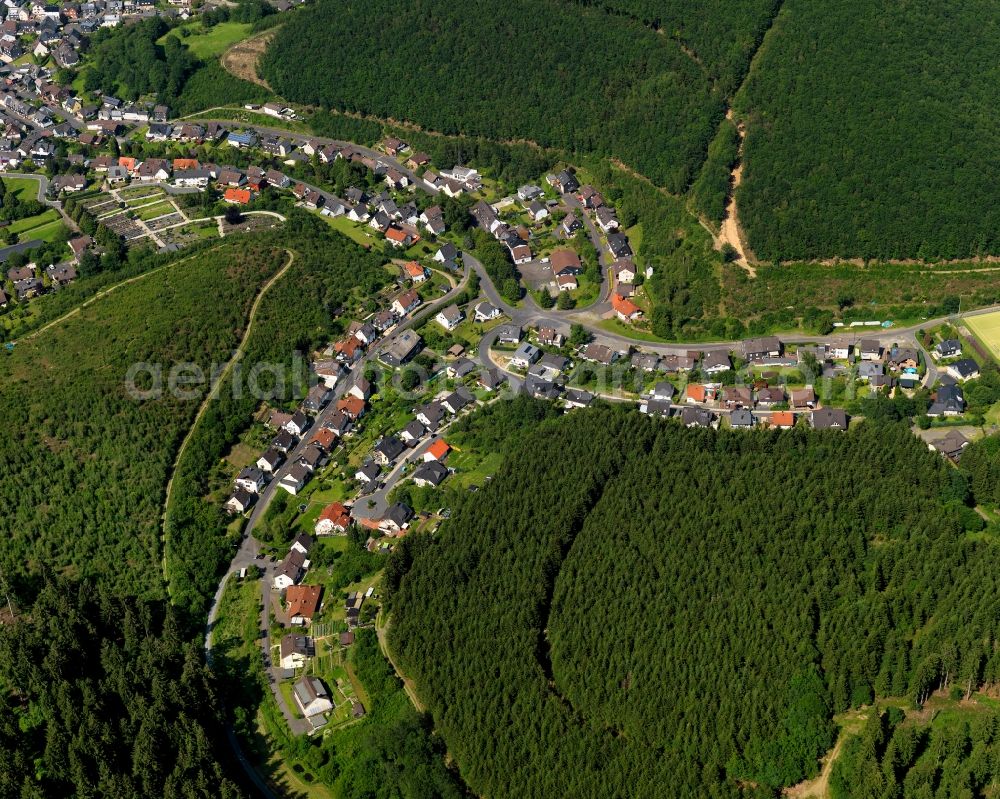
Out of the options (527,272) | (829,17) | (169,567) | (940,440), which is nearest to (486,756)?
(169,567)

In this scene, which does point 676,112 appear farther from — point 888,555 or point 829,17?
point 888,555

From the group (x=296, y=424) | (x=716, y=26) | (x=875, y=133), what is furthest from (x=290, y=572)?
(x=716, y=26)

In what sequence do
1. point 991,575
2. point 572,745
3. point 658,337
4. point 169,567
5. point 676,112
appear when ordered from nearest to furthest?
1. point 572,745
2. point 991,575
3. point 169,567
4. point 658,337
5. point 676,112

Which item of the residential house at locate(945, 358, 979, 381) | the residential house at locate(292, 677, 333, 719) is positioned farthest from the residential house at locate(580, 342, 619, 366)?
the residential house at locate(292, 677, 333, 719)

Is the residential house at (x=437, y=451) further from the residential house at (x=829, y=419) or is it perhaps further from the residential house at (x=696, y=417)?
the residential house at (x=829, y=419)

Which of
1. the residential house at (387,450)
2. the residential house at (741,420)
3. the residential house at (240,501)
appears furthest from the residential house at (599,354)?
the residential house at (240,501)
